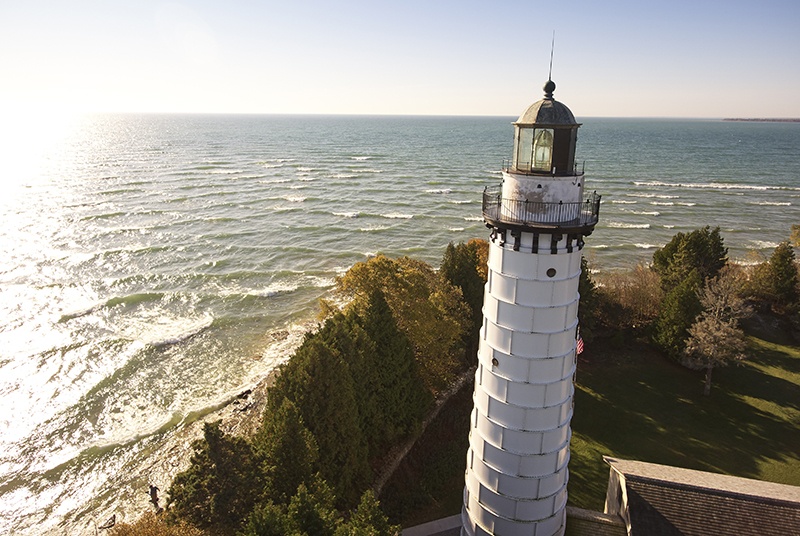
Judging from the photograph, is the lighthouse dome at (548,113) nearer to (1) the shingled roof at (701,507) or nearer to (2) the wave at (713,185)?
(1) the shingled roof at (701,507)

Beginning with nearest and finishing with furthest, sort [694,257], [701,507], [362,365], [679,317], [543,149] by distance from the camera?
[543,149] → [701,507] → [362,365] → [679,317] → [694,257]

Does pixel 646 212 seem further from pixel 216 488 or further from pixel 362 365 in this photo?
pixel 216 488

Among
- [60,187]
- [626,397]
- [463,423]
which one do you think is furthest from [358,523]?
[60,187]

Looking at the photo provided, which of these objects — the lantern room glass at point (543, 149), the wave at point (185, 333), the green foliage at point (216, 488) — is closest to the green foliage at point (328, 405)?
the green foliage at point (216, 488)

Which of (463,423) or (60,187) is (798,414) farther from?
(60,187)

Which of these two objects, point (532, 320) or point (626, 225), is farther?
point (626, 225)

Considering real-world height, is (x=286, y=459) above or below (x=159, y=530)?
above

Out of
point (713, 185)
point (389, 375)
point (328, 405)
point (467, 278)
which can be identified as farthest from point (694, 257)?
point (713, 185)

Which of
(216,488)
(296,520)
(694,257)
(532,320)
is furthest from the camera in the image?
(694,257)
